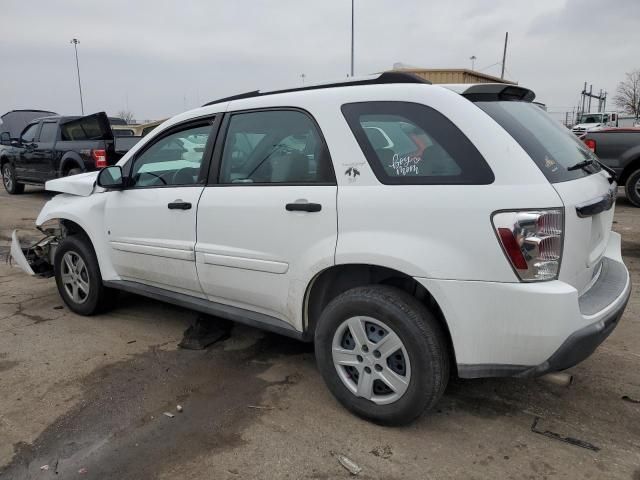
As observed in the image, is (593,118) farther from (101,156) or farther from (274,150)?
(274,150)

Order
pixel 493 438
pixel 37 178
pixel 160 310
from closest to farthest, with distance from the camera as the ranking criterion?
pixel 493 438 < pixel 160 310 < pixel 37 178

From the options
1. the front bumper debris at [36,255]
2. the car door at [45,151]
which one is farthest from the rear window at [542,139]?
the car door at [45,151]

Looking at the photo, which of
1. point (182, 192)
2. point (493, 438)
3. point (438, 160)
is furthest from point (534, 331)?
point (182, 192)

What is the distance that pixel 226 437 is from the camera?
106 inches

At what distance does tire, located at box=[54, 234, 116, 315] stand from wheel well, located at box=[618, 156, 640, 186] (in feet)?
28.7

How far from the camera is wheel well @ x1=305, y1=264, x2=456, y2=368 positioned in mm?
2602

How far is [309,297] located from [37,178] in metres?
10.6

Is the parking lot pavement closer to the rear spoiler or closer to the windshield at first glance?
the rear spoiler

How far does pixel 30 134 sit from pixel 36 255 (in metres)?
8.33

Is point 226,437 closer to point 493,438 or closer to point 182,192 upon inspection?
point 493,438

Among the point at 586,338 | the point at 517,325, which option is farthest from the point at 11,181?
the point at 586,338

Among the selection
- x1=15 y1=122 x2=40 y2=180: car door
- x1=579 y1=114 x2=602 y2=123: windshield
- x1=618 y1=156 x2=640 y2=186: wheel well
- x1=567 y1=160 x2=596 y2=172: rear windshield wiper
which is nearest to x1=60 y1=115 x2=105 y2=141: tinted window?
x1=15 y1=122 x2=40 y2=180: car door

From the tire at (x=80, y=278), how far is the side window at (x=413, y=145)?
265 centimetres

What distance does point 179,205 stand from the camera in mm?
3408
